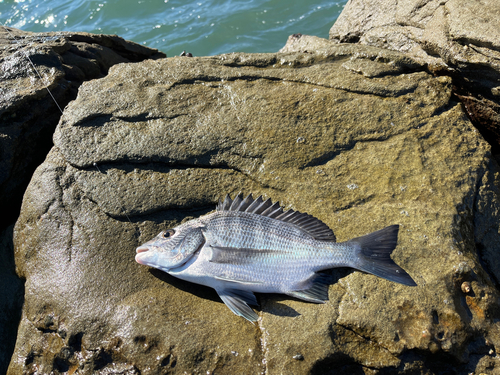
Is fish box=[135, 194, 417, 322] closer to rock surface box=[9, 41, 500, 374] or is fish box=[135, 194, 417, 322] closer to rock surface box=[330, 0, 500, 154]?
rock surface box=[9, 41, 500, 374]

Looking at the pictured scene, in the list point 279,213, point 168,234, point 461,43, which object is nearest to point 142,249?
point 168,234

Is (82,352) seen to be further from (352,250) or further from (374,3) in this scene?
(374,3)

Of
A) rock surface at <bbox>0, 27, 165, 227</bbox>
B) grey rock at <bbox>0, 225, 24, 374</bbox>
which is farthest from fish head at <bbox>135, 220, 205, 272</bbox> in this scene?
rock surface at <bbox>0, 27, 165, 227</bbox>

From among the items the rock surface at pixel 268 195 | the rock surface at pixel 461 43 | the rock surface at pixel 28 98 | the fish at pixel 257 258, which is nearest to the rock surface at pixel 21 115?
the rock surface at pixel 28 98

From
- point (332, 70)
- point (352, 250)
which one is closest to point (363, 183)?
point (352, 250)

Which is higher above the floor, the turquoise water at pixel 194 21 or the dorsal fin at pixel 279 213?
the turquoise water at pixel 194 21

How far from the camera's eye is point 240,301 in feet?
11.1

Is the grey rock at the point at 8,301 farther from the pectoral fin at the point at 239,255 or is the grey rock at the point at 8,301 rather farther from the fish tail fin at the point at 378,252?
the fish tail fin at the point at 378,252

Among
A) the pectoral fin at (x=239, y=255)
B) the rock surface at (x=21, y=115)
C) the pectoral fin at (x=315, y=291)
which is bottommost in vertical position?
the pectoral fin at (x=315, y=291)

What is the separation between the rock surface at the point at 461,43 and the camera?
15.1 ft

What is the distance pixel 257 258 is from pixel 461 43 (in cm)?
400

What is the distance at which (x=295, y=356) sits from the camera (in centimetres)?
316

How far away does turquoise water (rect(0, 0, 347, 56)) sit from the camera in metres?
10.8

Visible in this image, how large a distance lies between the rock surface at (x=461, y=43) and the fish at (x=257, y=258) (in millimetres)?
2797
